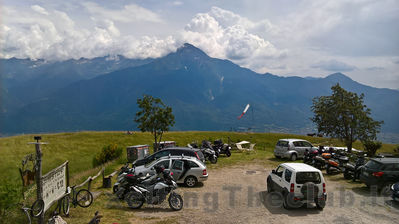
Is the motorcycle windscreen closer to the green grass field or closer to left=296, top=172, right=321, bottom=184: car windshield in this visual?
the green grass field

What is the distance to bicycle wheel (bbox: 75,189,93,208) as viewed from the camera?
12.2 metres

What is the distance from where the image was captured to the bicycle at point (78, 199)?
10910 mm

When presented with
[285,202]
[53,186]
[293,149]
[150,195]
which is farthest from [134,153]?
[285,202]

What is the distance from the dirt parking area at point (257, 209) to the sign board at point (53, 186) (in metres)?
2.83

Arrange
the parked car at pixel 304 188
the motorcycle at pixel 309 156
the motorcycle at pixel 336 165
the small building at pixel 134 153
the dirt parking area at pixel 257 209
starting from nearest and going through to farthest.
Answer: the dirt parking area at pixel 257 209, the parked car at pixel 304 188, the motorcycle at pixel 336 165, the motorcycle at pixel 309 156, the small building at pixel 134 153

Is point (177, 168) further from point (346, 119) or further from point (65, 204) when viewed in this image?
point (346, 119)

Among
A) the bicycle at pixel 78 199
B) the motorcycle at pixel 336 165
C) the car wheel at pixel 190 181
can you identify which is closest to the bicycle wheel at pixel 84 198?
the bicycle at pixel 78 199

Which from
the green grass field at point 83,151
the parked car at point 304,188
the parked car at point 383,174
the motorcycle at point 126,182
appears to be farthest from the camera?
the green grass field at point 83,151

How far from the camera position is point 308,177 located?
12.2 m

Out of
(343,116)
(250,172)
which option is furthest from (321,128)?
(250,172)

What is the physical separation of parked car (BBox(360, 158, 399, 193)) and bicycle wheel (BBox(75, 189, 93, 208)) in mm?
13875

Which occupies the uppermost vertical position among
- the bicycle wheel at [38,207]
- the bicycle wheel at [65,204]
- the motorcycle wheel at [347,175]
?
the bicycle wheel at [38,207]

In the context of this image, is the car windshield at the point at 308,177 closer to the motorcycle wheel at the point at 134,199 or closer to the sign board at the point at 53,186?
the motorcycle wheel at the point at 134,199

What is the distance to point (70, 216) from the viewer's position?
1101cm
